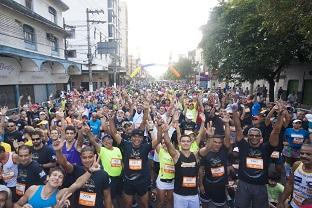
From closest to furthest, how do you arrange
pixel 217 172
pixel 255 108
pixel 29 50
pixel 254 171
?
pixel 254 171 < pixel 217 172 < pixel 255 108 < pixel 29 50

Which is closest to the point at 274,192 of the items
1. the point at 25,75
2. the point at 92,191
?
the point at 92,191

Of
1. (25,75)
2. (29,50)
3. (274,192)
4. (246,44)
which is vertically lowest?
(274,192)

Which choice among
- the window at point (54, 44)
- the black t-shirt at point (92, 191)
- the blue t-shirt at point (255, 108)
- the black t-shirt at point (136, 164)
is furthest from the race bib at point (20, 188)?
the window at point (54, 44)

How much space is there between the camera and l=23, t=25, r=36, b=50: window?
59.7ft

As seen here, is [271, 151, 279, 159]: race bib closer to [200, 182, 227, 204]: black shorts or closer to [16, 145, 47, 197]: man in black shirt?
[200, 182, 227, 204]: black shorts

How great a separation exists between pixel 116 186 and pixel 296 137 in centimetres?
451

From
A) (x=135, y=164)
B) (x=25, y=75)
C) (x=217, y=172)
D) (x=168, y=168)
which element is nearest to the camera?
(x=217, y=172)

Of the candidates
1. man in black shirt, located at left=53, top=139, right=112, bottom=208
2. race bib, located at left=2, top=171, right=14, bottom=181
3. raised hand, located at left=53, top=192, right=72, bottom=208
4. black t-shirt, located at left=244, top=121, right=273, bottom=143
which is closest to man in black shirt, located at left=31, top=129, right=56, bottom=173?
race bib, located at left=2, top=171, right=14, bottom=181

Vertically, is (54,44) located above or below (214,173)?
above

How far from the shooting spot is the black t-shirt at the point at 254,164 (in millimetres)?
4799

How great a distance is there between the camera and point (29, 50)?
60.1ft

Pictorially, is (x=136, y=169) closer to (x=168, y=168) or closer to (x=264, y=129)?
(x=168, y=168)

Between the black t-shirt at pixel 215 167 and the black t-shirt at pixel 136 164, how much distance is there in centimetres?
111

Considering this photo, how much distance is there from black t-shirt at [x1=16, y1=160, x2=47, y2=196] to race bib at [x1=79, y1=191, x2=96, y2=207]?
795 mm
